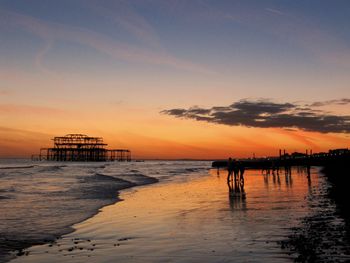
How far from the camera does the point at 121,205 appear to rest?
2386 centimetres

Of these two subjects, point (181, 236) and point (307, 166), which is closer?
point (181, 236)

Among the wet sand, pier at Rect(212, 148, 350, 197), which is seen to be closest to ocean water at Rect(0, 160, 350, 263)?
the wet sand

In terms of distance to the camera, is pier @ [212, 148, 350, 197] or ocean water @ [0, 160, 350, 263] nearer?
ocean water @ [0, 160, 350, 263]

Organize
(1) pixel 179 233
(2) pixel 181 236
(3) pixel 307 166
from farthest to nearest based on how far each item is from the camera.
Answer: (3) pixel 307 166, (1) pixel 179 233, (2) pixel 181 236

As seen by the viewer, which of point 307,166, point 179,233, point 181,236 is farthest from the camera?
point 307,166

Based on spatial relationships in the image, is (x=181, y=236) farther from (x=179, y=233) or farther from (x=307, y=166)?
(x=307, y=166)

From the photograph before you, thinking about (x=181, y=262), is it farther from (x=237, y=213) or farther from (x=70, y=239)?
(x=237, y=213)

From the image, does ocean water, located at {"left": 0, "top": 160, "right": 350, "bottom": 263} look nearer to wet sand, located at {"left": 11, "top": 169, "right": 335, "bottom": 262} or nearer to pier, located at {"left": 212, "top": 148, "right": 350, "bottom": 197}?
wet sand, located at {"left": 11, "top": 169, "right": 335, "bottom": 262}

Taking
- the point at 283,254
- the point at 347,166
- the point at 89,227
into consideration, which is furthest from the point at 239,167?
the point at 283,254

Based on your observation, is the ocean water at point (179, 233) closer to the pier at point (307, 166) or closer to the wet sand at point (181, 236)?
the wet sand at point (181, 236)

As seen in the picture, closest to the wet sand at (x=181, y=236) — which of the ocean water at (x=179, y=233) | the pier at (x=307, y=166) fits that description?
the ocean water at (x=179, y=233)

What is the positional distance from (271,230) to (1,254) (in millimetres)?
8820

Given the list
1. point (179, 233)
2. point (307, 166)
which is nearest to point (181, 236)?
point (179, 233)

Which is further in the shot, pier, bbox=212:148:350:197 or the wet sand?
pier, bbox=212:148:350:197
